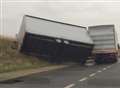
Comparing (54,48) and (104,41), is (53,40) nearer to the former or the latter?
(54,48)

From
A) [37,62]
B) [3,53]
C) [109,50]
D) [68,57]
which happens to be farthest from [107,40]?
[3,53]

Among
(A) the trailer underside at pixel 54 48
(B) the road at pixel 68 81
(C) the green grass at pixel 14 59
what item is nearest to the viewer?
(B) the road at pixel 68 81

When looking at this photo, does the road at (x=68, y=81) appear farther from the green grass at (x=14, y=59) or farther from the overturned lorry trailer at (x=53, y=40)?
the overturned lorry trailer at (x=53, y=40)

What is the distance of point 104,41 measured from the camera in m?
37.3

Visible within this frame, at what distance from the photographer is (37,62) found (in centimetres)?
3375

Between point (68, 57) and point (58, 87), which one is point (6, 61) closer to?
point (68, 57)

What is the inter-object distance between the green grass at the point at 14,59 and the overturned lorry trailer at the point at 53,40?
73 centimetres

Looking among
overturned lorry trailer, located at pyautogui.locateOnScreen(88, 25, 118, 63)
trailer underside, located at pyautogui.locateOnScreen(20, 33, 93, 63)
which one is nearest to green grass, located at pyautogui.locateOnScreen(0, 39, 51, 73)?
trailer underside, located at pyautogui.locateOnScreen(20, 33, 93, 63)

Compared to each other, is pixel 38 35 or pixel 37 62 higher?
pixel 38 35

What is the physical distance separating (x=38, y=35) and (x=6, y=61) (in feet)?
12.8

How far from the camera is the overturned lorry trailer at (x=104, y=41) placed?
122ft

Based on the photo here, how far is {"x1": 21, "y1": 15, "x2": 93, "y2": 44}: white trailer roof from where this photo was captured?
33291mm

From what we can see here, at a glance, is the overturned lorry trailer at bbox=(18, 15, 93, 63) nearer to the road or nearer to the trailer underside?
the trailer underside

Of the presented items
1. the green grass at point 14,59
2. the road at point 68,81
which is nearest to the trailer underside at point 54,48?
the green grass at point 14,59
